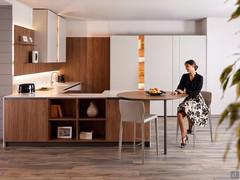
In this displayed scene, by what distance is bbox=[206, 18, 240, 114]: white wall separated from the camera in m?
8.35

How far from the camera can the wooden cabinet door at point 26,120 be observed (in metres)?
5.33

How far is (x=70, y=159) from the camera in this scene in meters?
4.70

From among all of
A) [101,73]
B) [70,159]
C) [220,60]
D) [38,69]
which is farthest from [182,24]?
[70,159]

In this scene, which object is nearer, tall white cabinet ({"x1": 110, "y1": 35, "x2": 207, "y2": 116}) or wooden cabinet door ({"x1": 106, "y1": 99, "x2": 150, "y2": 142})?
wooden cabinet door ({"x1": 106, "y1": 99, "x2": 150, "y2": 142})

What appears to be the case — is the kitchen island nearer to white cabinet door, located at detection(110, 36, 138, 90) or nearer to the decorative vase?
the decorative vase

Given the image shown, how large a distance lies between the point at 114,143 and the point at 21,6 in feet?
9.28

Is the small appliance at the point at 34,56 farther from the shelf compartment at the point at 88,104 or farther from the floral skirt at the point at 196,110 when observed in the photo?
the floral skirt at the point at 196,110

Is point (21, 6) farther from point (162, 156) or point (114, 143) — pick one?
point (162, 156)

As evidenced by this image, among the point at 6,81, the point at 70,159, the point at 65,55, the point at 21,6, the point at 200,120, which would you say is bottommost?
the point at 70,159

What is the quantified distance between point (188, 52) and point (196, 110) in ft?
11.4

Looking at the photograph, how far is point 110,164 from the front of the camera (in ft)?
14.7

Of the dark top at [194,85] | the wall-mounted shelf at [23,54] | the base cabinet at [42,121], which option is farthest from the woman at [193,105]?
the wall-mounted shelf at [23,54]

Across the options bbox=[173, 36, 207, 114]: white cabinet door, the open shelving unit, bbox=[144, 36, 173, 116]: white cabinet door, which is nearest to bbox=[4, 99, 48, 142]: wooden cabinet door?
the open shelving unit

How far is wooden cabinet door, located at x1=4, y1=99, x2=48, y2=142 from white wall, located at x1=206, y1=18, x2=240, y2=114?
14.9 ft
